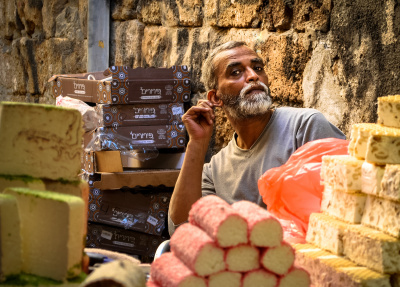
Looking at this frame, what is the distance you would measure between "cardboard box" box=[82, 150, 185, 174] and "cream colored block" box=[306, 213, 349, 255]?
2.09 meters

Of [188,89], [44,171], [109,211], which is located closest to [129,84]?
[188,89]

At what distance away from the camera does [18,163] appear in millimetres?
1524

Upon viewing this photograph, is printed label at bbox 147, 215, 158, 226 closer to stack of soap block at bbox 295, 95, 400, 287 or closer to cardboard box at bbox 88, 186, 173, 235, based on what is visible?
cardboard box at bbox 88, 186, 173, 235

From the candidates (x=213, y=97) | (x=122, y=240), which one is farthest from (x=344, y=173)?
(x=122, y=240)

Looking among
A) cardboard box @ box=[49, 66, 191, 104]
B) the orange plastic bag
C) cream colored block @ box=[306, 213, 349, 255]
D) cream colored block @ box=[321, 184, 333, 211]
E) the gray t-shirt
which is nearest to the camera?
cream colored block @ box=[306, 213, 349, 255]

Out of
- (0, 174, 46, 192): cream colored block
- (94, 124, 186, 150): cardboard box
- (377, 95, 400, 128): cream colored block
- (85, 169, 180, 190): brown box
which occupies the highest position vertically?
(377, 95, 400, 128): cream colored block

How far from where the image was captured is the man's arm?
307 cm

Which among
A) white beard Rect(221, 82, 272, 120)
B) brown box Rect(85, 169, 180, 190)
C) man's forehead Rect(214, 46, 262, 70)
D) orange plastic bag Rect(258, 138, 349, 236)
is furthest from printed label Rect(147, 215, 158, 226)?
orange plastic bag Rect(258, 138, 349, 236)

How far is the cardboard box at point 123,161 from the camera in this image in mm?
3809

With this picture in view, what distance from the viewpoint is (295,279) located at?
1473mm

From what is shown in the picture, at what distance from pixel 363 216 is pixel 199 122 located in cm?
165

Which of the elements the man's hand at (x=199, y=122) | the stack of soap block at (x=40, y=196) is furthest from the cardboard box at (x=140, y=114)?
the stack of soap block at (x=40, y=196)

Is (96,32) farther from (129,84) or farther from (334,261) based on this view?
(334,261)

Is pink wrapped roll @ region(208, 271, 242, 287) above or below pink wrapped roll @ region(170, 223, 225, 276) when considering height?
below
